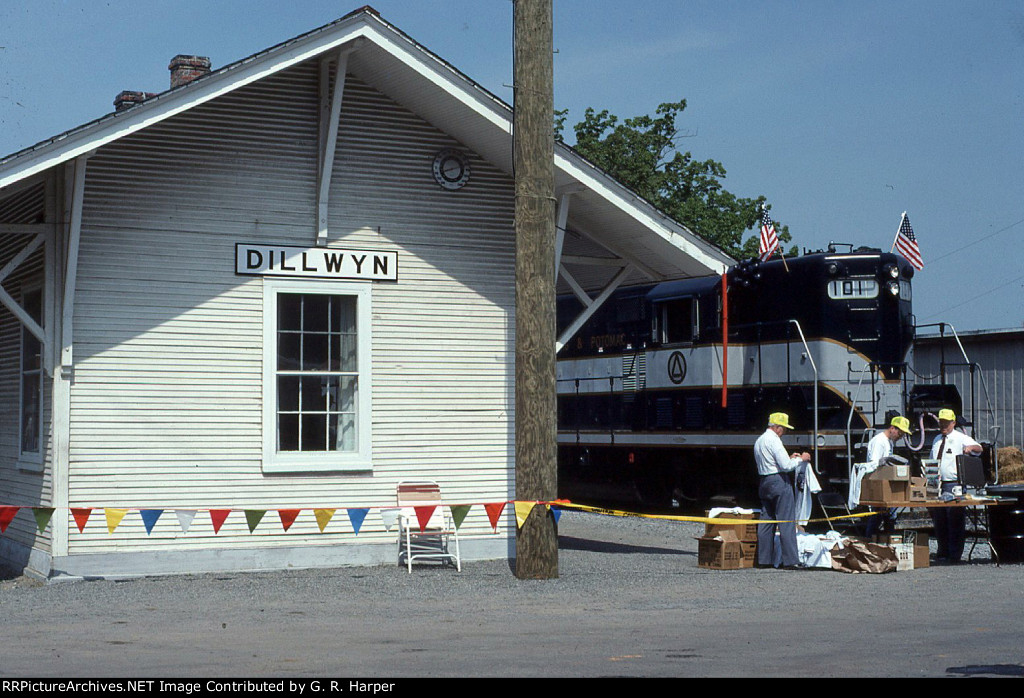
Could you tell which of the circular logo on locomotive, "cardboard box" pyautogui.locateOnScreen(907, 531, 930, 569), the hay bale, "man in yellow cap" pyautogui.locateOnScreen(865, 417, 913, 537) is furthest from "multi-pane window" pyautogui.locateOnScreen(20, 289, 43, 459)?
the hay bale

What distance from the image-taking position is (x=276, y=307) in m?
14.0

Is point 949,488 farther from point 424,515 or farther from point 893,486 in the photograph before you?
point 424,515

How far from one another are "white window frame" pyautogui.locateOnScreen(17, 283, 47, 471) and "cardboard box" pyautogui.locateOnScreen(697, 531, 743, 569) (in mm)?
7212

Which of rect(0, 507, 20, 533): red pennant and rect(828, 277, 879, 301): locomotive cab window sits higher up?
rect(828, 277, 879, 301): locomotive cab window

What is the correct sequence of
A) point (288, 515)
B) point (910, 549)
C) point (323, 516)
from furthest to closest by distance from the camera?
point (910, 549) → point (288, 515) → point (323, 516)

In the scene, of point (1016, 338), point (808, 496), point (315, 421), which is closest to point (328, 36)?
point (315, 421)

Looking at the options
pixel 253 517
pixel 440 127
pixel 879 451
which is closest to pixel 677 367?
pixel 879 451

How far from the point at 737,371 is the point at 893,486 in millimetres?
6145

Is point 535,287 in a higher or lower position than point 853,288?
lower

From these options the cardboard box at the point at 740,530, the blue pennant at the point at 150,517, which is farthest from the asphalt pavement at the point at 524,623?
the blue pennant at the point at 150,517

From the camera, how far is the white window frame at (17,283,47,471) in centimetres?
1352

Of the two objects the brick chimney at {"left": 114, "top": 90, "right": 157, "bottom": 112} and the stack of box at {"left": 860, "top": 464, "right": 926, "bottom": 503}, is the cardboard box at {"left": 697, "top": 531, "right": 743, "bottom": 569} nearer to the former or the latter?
the stack of box at {"left": 860, "top": 464, "right": 926, "bottom": 503}

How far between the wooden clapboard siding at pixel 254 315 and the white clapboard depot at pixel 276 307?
23 mm

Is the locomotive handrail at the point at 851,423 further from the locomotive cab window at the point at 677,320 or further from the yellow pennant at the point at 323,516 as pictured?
the yellow pennant at the point at 323,516
